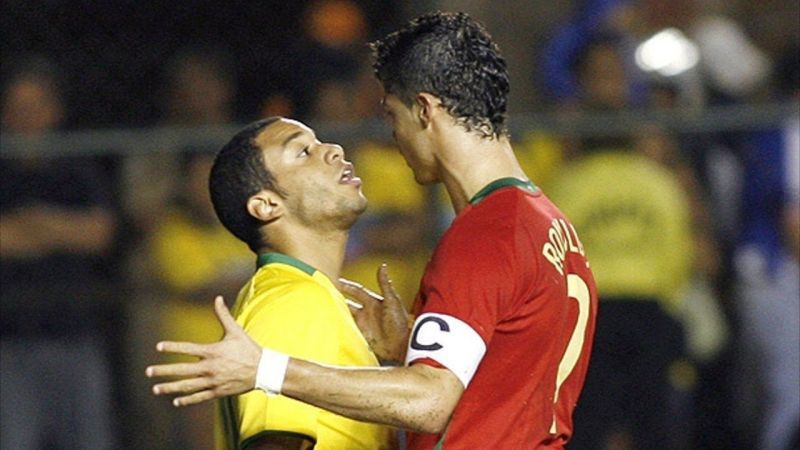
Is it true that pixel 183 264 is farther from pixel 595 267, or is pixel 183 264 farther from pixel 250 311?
pixel 250 311

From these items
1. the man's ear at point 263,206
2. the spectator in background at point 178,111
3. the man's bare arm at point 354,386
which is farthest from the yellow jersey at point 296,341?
the spectator in background at point 178,111

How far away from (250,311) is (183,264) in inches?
159

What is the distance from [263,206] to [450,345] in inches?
35.0

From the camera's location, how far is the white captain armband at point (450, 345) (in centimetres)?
407

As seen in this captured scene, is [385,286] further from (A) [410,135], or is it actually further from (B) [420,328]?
(B) [420,328]

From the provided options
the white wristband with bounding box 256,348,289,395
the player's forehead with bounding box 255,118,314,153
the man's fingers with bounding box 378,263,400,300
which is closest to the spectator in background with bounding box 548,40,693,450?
the man's fingers with bounding box 378,263,400,300

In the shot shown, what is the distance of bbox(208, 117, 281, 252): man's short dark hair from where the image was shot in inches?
188

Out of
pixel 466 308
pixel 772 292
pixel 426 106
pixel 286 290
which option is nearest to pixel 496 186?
pixel 426 106

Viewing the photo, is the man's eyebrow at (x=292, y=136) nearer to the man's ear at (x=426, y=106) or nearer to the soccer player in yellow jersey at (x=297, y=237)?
the soccer player in yellow jersey at (x=297, y=237)

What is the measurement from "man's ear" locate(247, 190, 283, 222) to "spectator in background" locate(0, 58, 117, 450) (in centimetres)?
372

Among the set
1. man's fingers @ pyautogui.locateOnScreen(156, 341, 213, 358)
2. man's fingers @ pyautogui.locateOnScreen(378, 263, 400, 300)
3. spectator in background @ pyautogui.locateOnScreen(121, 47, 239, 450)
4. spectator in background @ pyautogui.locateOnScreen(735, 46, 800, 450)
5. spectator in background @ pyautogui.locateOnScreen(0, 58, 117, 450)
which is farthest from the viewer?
spectator in background @ pyautogui.locateOnScreen(735, 46, 800, 450)

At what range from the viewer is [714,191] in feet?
28.7

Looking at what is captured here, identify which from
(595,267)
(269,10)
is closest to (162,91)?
(269,10)

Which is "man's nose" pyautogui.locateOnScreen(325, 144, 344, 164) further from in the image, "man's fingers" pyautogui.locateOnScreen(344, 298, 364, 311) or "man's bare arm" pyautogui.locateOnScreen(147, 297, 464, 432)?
"man's bare arm" pyautogui.locateOnScreen(147, 297, 464, 432)
